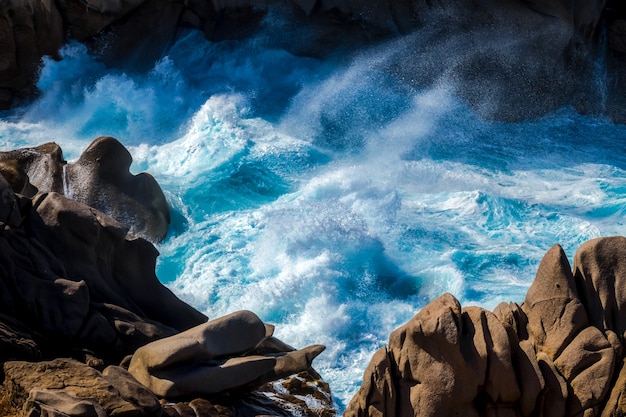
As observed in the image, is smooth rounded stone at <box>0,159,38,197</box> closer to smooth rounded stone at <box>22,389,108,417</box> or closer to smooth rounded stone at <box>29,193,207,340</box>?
smooth rounded stone at <box>29,193,207,340</box>

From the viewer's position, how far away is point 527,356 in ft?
27.2

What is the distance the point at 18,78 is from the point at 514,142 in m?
10.6

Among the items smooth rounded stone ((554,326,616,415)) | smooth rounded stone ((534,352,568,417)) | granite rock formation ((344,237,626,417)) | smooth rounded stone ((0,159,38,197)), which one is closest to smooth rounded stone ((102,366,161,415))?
granite rock formation ((344,237,626,417))

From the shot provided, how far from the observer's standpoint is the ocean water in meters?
15.1

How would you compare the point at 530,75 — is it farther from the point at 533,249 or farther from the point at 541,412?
the point at 541,412

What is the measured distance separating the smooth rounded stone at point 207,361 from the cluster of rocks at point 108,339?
0.01 m

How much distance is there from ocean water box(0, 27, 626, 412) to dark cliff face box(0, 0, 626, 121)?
1.22 ft

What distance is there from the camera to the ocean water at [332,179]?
595 inches

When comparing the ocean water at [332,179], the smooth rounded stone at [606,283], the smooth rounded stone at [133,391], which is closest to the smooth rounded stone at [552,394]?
the smooth rounded stone at [606,283]

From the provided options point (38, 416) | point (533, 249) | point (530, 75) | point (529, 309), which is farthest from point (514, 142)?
point (38, 416)

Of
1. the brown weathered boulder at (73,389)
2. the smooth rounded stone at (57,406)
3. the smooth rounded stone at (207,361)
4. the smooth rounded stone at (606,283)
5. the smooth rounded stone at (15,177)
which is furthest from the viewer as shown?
the smooth rounded stone at (15,177)

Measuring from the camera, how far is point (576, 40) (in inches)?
892

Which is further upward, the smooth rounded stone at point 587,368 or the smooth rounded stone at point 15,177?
the smooth rounded stone at point 15,177

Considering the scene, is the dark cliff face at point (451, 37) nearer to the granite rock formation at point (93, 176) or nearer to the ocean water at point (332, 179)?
the ocean water at point (332, 179)
